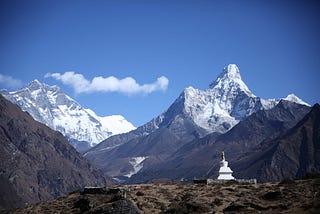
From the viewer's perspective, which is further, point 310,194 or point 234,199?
point 234,199

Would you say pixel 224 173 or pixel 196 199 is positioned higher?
pixel 224 173

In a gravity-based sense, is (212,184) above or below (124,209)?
above

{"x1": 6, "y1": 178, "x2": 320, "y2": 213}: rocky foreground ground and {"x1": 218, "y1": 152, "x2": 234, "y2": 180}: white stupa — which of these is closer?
{"x1": 6, "y1": 178, "x2": 320, "y2": 213}: rocky foreground ground

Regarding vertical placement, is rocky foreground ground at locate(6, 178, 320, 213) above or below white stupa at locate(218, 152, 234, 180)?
below

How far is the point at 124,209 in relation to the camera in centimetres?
8738

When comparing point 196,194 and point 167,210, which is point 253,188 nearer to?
point 196,194

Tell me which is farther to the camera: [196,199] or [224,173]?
[224,173]

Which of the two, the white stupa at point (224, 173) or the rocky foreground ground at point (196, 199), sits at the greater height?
the white stupa at point (224, 173)

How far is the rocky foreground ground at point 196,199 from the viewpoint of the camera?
81.2 metres

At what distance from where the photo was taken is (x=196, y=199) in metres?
89.3

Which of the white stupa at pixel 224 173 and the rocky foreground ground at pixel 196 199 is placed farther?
the white stupa at pixel 224 173

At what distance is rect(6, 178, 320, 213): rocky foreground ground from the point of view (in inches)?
3199

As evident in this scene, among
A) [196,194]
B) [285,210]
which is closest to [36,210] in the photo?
[196,194]

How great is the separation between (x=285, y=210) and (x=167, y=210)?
19.2 m
